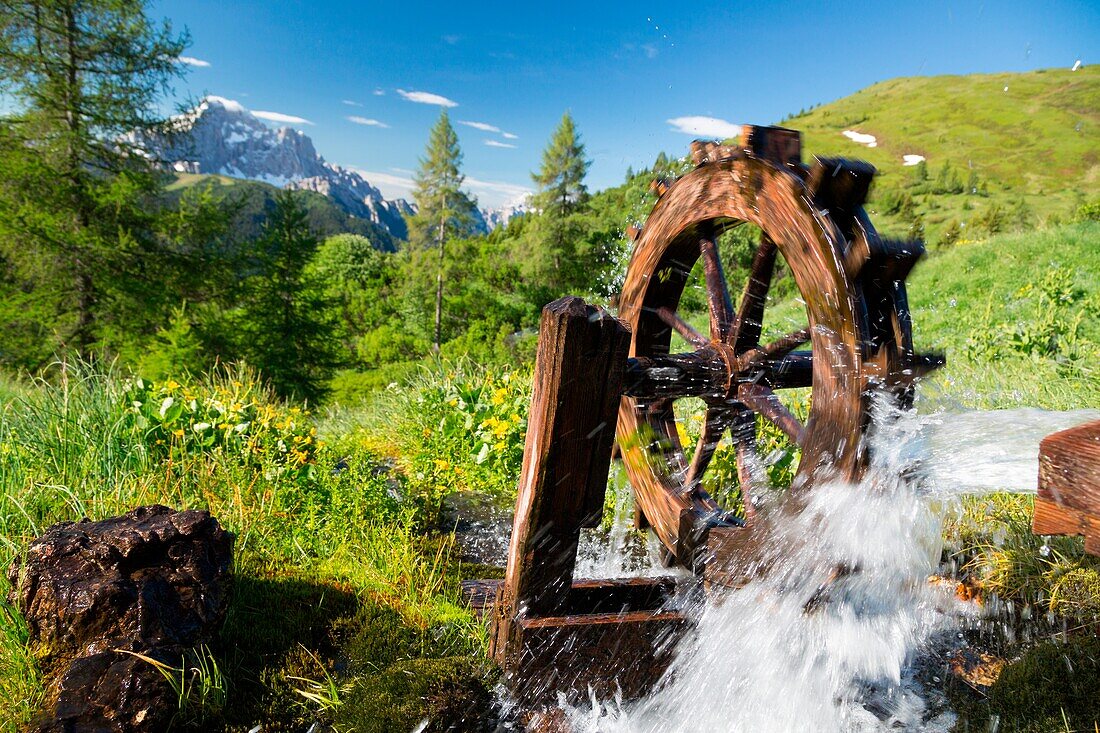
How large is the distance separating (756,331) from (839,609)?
117 cm

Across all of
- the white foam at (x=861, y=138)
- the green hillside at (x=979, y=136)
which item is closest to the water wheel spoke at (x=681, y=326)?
the green hillside at (x=979, y=136)

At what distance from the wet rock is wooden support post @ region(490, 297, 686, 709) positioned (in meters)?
1.06

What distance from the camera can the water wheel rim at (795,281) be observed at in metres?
2.13

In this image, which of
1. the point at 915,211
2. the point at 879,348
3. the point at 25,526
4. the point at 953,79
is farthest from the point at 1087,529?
the point at 953,79

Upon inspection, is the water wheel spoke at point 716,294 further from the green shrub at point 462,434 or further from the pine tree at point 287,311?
the pine tree at point 287,311

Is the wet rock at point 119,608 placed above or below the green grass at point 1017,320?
below

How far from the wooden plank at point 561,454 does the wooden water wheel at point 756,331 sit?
0.21 meters

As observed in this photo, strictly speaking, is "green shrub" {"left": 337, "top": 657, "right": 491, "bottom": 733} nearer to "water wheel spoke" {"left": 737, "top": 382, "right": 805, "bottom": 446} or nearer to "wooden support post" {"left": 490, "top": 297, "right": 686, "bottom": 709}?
"wooden support post" {"left": 490, "top": 297, "right": 686, "bottom": 709}

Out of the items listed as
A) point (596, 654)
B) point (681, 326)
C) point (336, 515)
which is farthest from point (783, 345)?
point (336, 515)

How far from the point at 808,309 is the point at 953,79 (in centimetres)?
12059

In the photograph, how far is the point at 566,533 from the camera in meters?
2.12

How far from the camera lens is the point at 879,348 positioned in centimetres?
214

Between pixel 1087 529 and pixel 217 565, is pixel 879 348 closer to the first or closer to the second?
pixel 1087 529

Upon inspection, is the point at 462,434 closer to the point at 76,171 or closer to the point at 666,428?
the point at 666,428
